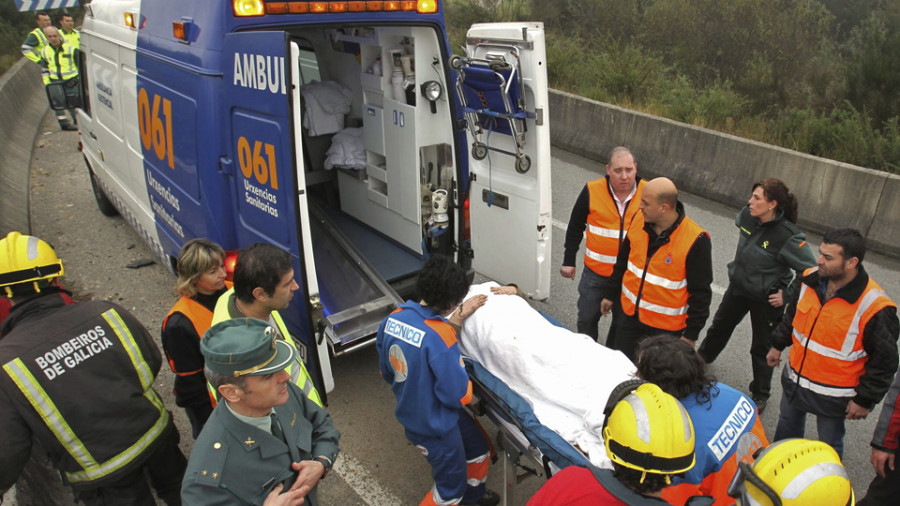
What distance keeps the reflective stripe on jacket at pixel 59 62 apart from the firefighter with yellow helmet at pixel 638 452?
10.4 metres

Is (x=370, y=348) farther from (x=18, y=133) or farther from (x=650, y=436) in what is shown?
(x=18, y=133)

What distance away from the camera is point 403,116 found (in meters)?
4.41

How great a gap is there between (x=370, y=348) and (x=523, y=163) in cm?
187

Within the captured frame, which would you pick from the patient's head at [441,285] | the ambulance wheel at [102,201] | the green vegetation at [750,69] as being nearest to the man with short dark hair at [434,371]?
the patient's head at [441,285]

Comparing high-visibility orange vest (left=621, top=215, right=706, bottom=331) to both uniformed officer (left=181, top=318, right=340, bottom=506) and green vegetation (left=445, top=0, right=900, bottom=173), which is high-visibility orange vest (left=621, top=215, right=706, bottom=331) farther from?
green vegetation (left=445, top=0, right=900, bottom=173)

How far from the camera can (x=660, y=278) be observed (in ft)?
11.0

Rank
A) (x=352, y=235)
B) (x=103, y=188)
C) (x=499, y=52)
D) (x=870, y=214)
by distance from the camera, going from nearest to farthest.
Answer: (x=499, y=52) < (x=352, y=235) < (x=870, y=214) < (x=103, y=188)

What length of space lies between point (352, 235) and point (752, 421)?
3.74 m

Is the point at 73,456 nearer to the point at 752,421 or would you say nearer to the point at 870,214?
the point at 752,421

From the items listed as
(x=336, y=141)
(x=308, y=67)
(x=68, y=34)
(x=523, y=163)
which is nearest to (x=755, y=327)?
(x=523, y=163)

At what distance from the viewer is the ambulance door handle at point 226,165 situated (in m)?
3.67

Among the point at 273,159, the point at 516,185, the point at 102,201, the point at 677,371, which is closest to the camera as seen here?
the point at 677,371

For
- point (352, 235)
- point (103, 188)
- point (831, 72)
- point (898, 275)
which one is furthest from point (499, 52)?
point (831, 72)

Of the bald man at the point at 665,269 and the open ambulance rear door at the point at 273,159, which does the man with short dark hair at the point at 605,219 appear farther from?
the open ambulance rear door at the point at 273,159
